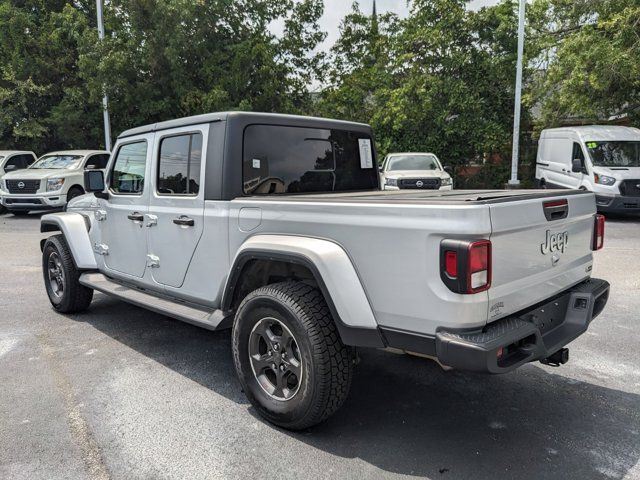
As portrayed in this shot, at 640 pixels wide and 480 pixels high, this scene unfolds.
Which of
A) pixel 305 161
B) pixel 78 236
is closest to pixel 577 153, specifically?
pixel 305 161

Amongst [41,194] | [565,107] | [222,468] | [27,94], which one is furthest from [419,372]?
[27,94]

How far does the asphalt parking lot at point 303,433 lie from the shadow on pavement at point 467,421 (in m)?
0.01

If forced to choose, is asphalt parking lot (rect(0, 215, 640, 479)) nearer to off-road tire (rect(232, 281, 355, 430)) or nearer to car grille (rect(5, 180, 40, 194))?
off-road tire (rect(232, 281, 355, 430))

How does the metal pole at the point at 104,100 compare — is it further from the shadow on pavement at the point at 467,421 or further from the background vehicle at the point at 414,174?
the shadow on pavement at the point at 467,421

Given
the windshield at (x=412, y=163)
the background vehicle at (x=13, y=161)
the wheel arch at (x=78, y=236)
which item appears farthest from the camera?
the background vehicle at (x=13, y=161)

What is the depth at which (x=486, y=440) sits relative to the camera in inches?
120

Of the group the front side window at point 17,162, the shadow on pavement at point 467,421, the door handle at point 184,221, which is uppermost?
the front side window at point 17,162

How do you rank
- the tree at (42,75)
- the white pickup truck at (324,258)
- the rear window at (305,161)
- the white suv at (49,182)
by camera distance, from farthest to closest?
the tree at (42,75) → the white suv at (49,182) → the rear window at (305,161) → the white pickup truck at (324,258)

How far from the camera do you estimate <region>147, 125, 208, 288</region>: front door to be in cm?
379

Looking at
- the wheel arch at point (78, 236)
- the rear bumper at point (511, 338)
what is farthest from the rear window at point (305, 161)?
the wheel arch at point (78, 236)

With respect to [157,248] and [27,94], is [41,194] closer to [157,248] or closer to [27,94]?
[27,94]

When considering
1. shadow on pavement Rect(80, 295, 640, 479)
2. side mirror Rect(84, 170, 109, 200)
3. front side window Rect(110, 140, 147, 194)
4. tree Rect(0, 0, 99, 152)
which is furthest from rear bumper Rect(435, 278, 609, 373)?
tree Rect(0, 0, 99, 152)

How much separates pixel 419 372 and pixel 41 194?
13.0 m

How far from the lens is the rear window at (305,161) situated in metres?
3.77
